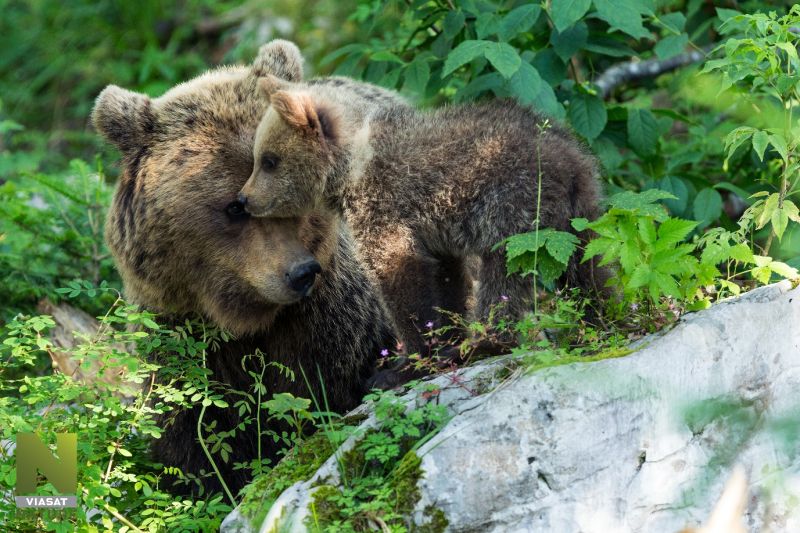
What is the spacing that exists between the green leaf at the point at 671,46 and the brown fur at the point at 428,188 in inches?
47.9

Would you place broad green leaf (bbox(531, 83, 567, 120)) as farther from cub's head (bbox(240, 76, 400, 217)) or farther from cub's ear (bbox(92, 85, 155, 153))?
cub's ear (bbox(92, 85, 155, 153))

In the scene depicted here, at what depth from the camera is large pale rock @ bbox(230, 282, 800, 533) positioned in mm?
3432

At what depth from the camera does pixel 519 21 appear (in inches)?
218

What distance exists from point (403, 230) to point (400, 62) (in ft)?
6.47

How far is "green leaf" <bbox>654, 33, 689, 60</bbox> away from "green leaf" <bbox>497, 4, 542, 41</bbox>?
2.41ft

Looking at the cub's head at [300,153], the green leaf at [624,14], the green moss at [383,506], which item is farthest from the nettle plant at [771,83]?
the green moss at [383,506]

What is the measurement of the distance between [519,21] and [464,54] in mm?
628

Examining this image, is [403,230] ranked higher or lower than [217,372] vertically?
higher

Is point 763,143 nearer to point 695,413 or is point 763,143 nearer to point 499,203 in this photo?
point 499,203

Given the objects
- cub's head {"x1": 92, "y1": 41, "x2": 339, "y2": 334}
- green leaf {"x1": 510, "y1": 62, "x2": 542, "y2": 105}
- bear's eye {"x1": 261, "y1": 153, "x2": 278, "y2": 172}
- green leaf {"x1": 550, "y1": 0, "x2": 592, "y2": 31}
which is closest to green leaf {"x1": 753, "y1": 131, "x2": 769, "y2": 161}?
→ green leaf {"x1": 550, "y1": 0, "x2": 592, "y2": 31}

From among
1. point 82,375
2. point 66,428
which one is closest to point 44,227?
point 82,375

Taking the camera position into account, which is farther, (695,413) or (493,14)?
(493,14)

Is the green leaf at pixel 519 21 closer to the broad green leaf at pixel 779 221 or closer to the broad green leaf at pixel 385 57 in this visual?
the broad green leaf at pixel 385 57

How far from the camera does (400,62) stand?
6230 mm
